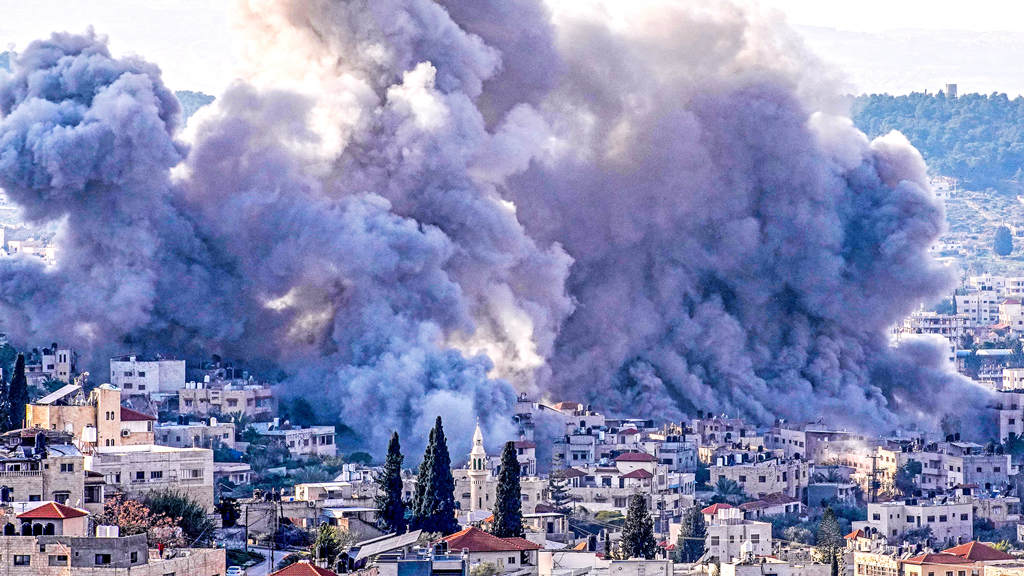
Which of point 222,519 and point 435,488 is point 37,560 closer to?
point 222,519

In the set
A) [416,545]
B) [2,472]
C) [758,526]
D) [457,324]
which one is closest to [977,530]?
[758,526]

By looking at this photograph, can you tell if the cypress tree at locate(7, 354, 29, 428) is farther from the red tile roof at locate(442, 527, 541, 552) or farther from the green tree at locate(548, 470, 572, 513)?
the green tree at locate(548, 470, 572, 513)

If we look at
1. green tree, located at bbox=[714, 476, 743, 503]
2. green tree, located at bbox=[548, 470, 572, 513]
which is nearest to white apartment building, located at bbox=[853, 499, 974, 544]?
green tree, located at bbox=[714, 476, 743, 503]

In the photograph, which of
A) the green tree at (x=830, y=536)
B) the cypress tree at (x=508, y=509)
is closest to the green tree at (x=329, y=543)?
the cypress tree at (x=508, y=509)

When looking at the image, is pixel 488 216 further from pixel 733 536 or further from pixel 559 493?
pixel 733 536

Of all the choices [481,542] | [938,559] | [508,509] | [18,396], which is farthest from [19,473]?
[938,559]

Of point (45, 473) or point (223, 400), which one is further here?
point (223, 400)

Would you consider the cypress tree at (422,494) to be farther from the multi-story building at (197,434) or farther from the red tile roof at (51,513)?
the red tile roof at (51,513)
